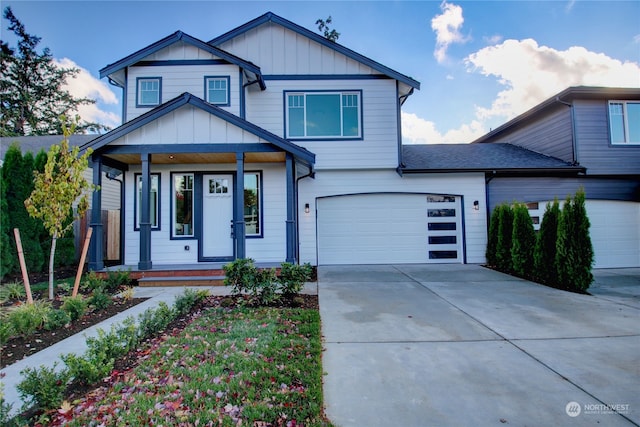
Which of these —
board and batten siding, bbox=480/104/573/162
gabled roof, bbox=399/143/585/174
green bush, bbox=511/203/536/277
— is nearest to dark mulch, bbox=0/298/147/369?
gabled roof, bbox=399/143/585/174

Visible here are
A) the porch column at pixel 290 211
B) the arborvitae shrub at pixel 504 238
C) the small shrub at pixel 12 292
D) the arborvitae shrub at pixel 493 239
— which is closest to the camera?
the small shrub at pixel 12 292

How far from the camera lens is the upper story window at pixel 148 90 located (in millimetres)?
8938

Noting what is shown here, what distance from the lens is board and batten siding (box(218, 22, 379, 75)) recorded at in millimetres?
9586

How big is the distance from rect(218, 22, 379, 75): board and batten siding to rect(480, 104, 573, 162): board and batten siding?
606 centimetres

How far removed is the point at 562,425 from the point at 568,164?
32.2ft

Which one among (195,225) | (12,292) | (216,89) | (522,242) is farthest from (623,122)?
(12,292)

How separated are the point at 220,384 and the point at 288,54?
9406mm

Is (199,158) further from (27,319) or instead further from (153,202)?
(27,319)

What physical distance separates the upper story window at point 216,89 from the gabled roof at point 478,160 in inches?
220

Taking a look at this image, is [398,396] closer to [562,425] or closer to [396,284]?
[562,425]

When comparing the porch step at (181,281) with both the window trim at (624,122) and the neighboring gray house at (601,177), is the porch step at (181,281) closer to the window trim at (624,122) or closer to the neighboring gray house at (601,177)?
the neighboring gray house at (601,177)

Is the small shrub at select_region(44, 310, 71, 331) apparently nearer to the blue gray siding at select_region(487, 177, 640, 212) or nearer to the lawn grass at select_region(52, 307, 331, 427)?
the lawn grass at select_region(52, 307, 331, 427)

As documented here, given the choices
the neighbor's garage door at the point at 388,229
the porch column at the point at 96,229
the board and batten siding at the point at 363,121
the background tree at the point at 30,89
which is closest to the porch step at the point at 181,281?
the porch column at the point at 96,229

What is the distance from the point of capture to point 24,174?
844cm
